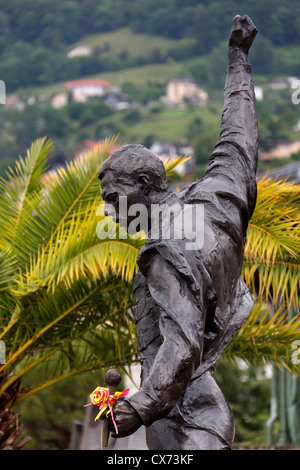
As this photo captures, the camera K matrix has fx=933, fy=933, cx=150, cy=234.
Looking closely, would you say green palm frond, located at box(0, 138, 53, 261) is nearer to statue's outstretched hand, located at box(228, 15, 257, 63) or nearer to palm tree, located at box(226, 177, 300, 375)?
palm tree, located at box(226, 177, 300, 375)

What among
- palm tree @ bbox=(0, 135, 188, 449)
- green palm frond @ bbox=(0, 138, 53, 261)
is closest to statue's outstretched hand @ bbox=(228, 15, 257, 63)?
palm tree @ bbox=(0, 135, 188, 449)

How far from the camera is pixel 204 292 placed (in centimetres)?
409

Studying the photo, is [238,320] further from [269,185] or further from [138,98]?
[138,98]

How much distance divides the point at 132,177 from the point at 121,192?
0.08m

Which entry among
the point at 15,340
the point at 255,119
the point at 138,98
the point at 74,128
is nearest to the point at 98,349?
the point at 15,340

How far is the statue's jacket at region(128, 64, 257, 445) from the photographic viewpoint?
152 inches

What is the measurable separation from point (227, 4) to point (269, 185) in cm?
3802

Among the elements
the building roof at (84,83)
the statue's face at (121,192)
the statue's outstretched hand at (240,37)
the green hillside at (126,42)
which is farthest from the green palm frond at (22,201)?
the green hillside at (126,42)

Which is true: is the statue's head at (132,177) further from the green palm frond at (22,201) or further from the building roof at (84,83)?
the building roof at (84,83)

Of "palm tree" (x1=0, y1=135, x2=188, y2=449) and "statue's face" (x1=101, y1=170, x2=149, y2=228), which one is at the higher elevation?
"palm tree" (x1=0, y1=135, x2=188, y2=449)

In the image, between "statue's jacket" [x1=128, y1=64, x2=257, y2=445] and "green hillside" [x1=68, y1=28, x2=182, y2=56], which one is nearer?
"statue's jacket" [x1=128, y1=64, x2=257, y2=445]

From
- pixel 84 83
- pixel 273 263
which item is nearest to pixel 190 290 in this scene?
pixel 273 263

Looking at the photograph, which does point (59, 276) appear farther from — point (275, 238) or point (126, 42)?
point (126, 42)

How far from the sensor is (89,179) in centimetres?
950
